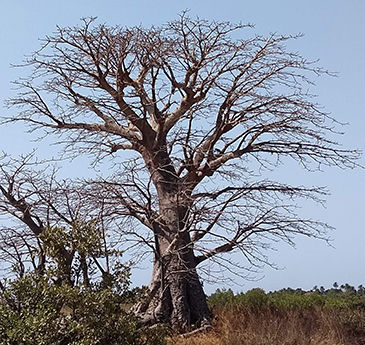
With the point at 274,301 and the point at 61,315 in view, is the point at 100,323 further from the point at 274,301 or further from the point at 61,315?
the point at 274,301

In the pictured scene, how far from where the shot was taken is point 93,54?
307 inches

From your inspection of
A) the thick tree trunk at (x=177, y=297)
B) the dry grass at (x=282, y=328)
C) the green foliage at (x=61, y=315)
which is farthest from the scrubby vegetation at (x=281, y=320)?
the green foliage at (x=61, y=315)

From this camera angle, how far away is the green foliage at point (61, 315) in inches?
191

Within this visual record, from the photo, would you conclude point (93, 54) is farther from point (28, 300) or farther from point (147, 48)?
point (28, 300)

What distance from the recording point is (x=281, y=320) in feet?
27.5

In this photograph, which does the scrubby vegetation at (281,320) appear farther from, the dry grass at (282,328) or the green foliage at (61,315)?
the green foliage at (61,315)

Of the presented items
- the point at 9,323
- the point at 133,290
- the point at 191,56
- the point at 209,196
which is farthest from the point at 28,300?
the point at 191,56

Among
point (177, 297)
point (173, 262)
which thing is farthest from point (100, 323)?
point (177, 297)

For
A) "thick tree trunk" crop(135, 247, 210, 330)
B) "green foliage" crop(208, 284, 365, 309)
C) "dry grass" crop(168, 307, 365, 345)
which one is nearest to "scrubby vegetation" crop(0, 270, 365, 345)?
"dry grass" crop(168, 307, 365, 345)

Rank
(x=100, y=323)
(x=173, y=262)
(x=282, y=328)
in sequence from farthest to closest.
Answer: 1. (x=173, y=262)
2. (x=282, y=328)
3. (x=100, y=323)

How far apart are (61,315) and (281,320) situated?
4.21 meters

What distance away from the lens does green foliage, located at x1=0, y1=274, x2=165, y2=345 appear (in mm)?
4859

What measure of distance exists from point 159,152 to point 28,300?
3.81 meters

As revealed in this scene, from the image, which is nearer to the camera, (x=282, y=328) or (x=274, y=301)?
(x=282, y=328)
